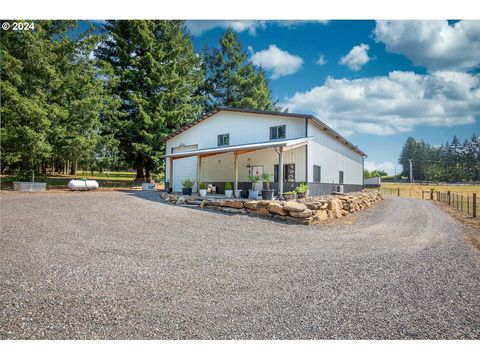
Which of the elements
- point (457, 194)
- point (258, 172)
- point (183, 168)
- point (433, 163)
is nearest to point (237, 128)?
point (258, 172)

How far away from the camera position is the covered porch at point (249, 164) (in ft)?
39.9

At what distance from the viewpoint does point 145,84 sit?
2261 cm

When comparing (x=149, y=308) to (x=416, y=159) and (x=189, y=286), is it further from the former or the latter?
(x=416, y=159)

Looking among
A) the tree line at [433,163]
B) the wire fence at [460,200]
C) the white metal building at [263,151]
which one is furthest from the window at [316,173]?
→ the tree line at [433,163]

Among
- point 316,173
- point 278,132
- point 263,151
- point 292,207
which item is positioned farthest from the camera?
point 263,151

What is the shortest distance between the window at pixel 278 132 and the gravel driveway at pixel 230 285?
27.2 feet

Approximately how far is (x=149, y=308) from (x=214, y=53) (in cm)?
3179

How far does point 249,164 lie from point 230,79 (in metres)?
16.8

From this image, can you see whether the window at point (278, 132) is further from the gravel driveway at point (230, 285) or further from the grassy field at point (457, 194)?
the gravel driveway at point (230, 285)

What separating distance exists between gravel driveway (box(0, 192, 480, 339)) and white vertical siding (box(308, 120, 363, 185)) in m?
7.64

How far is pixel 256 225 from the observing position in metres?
7.98

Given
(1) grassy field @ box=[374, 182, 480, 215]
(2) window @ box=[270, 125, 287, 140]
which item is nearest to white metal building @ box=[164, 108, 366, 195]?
(2) window @ box=[270, 125, 287, 140]

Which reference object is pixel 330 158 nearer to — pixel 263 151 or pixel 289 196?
pixel 263 151

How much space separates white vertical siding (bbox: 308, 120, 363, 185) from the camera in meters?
13.6
